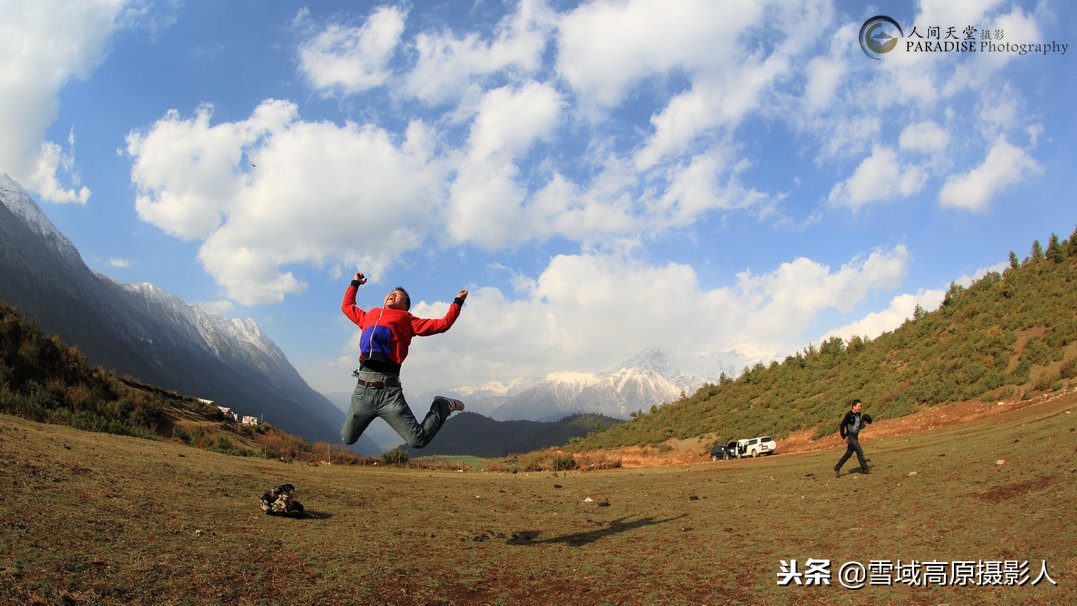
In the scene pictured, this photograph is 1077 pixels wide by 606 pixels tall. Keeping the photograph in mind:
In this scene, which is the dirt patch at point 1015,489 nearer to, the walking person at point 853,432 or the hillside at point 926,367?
the walking person at point 853,432

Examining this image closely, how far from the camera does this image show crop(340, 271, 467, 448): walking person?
7.74 meters

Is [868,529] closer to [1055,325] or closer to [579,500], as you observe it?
[579,500]

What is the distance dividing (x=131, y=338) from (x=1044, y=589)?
721ft

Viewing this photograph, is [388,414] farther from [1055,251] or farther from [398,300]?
[1055,251]

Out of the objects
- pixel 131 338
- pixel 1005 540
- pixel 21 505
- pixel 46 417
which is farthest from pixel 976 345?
pixel 131 338

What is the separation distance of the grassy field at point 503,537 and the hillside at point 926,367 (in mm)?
19742

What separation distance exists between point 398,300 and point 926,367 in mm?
39115

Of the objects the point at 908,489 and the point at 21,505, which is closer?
the point at 21,505

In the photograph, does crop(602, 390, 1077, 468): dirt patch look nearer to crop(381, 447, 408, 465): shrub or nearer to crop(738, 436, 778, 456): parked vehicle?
crop(738, 436, 778, 456): parked vehicle

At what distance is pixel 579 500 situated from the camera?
1567 centimetres

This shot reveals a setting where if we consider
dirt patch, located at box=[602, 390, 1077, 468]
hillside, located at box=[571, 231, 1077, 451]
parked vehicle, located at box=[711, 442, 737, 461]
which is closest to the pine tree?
hillside, located at box=[571, 231, 1077, 451]

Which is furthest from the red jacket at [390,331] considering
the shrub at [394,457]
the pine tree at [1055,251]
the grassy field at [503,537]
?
the pine tree at [1055,251]

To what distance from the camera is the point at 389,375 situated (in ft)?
25.9

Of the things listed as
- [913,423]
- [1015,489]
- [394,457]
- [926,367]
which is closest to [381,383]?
[1015,489]
